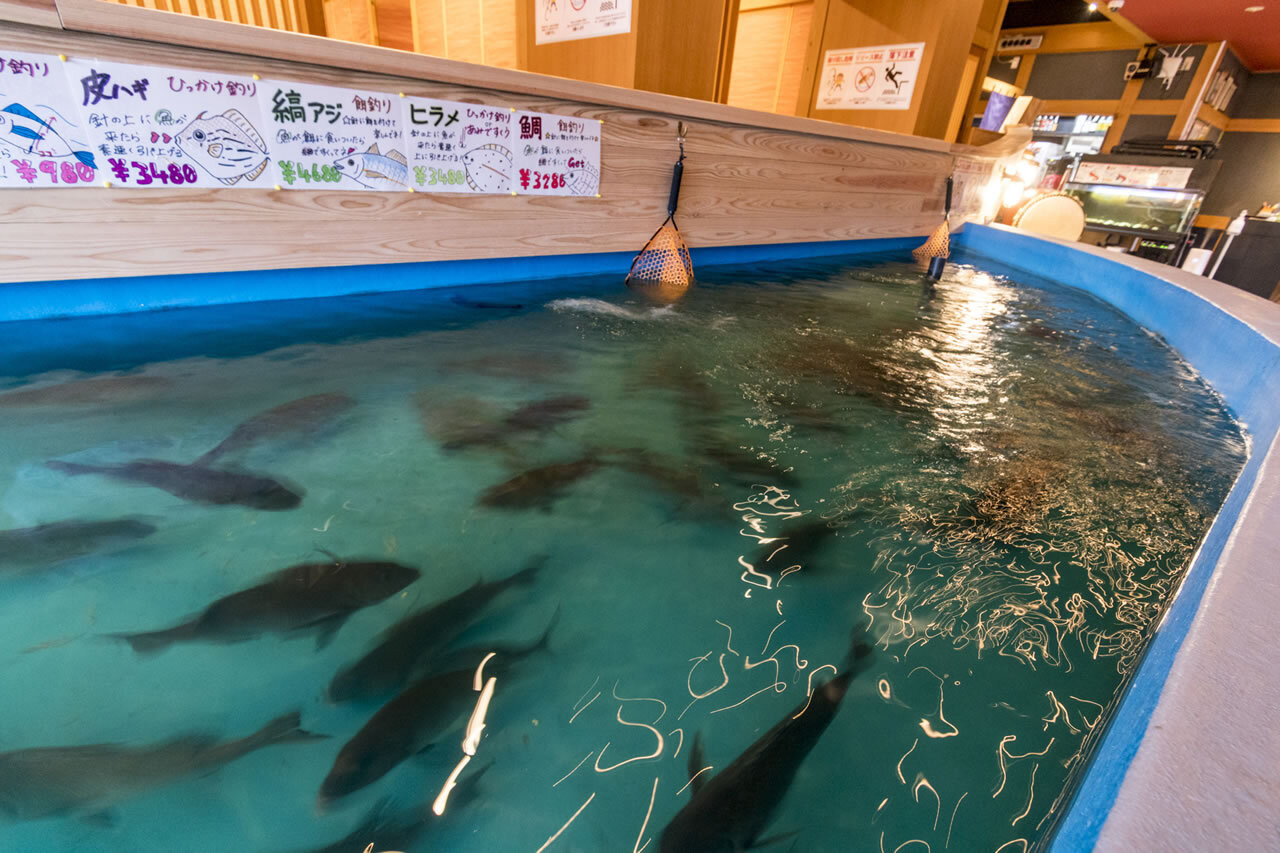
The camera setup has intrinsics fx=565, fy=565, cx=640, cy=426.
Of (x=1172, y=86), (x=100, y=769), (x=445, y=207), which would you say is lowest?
(x=100, y=769)

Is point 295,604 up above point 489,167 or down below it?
below

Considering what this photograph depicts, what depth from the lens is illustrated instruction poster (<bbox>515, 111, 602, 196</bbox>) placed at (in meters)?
2.67

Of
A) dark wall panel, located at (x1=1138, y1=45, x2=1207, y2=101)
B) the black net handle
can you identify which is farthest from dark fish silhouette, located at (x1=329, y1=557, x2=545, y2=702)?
dark wall panel, located at (x1=1138, y1=45, x2=1207, y2=101)

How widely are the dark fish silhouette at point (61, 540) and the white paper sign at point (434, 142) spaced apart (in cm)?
182

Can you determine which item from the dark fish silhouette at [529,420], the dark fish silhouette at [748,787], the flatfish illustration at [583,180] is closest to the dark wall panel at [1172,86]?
the flatfish illustration at [583,180]

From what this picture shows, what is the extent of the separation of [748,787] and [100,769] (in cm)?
82

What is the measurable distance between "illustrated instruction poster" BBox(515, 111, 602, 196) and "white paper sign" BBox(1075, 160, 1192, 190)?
9.48 metres

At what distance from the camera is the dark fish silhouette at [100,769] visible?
26.3 inches

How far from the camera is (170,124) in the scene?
1.88 m

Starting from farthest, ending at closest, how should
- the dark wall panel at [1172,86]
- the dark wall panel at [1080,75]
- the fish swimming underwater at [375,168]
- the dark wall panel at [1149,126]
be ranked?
the dark wall panel at [1080,75] → the dark wall panel at [1149,126] → the dark wall panel at [1172,86] → the fish swimming underwater at [375,168]

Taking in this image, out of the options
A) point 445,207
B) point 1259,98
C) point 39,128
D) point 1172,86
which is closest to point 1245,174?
point 1259,98

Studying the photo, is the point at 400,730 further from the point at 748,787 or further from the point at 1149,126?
the point at 1149,126

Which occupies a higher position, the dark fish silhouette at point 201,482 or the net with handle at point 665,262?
the net with handle at point 665,262

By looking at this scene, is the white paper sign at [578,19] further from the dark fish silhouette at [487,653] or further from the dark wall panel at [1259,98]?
the dark wall panel at [1259,98]
